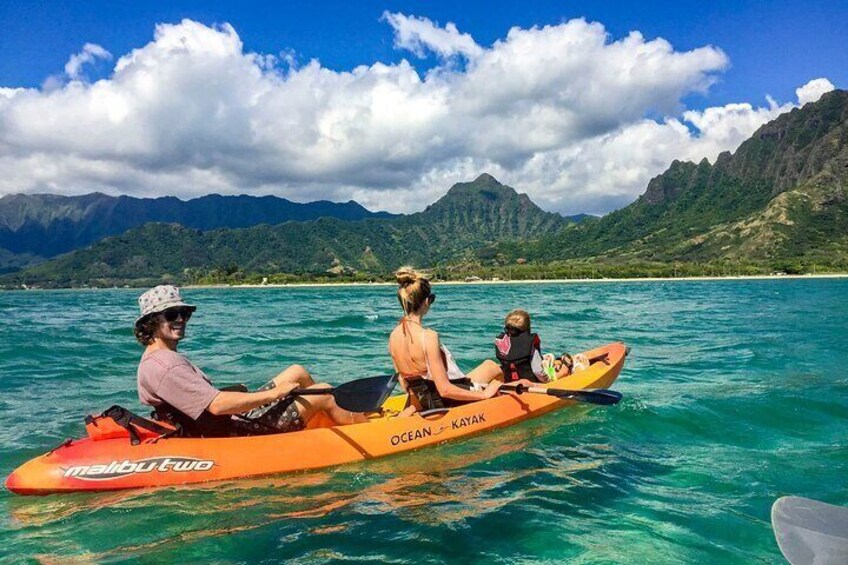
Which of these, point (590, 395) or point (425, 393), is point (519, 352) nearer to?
point (590, 395)

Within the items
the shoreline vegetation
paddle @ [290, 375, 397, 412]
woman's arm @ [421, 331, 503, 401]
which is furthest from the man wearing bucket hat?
the shoreline vegetation

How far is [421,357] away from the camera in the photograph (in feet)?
25.8

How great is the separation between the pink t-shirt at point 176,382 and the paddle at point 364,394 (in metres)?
1.96

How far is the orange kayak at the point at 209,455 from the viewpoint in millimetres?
6387

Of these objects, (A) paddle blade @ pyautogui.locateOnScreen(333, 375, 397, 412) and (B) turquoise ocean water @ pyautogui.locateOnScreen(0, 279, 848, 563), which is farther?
(A) paddle blade @ pyautogui.locateOnScreen(333, 375, 397, 412)

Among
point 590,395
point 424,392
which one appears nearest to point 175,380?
point 424,392

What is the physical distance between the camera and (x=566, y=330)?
88.6ft

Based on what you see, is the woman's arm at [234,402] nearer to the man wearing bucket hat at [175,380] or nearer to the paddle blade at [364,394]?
the man wearing bucket hat at [175,380]

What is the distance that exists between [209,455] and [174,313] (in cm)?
170

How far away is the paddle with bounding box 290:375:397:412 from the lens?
7816mm

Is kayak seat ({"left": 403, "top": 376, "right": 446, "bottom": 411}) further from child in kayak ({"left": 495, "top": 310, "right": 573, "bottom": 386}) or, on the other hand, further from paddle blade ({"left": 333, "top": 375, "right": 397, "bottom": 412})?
child in kayak ({"left": 495, "top": 310, "right": 573, "bottom": 386})

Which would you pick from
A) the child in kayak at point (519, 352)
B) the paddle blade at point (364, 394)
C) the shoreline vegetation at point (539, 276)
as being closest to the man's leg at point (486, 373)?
the child in kayak at point (519, 352)

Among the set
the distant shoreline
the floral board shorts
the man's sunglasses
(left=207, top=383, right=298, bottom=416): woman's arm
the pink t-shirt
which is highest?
the man's sunglasses

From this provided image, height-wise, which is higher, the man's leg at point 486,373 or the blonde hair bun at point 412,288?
the blonde hair bun at point 412,288
